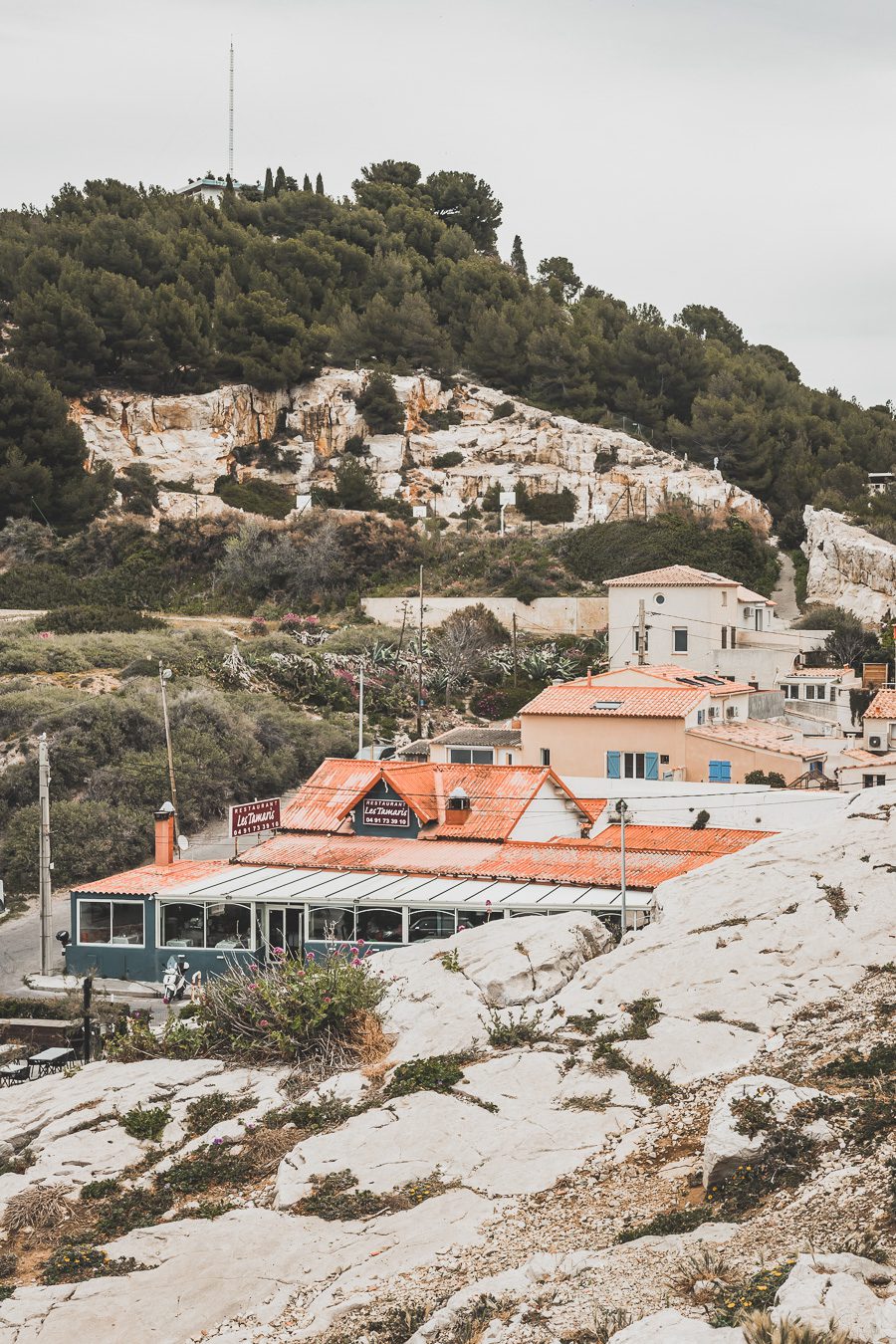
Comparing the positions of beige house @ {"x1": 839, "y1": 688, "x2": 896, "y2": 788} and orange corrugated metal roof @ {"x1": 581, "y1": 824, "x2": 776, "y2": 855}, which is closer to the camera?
orange corrugated metal roof @ {"x1": 581, "y1": 824, "x2": 776, "y2": 855}

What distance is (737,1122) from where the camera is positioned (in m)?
8.16

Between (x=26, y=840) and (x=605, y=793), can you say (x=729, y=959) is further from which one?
(x=26, y=840)

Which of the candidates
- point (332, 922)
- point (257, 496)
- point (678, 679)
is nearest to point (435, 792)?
point (332, 922)

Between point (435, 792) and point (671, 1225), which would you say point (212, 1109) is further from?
point (435, 792)

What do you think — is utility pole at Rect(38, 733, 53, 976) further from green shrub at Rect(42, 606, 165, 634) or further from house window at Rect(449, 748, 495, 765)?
green shrub at Rect(42, 606, 165, 634)

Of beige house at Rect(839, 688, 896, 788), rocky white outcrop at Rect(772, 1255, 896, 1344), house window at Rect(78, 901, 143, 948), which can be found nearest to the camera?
rocky white outcrop at Rect(772, 1255, 896, 1344)

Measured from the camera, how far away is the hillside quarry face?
6962cm

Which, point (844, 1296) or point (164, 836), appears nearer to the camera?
point (844, 1296)

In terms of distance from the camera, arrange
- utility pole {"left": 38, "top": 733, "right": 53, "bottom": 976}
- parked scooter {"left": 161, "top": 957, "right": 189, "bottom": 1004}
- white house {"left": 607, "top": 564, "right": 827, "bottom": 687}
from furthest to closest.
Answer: white house {"left": 607, "top": 564, "right": 827, "bottom": 687}
utility pole {"left": 38, "top": 733, "right": 53, "bottom": 976}
parked scooter {"left": 161, "top": 957, "right": 189, "bottom": 1004}

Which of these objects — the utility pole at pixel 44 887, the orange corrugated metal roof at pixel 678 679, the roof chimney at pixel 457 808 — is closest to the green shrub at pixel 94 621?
the orange corrugated metal roof at pixel 678 679

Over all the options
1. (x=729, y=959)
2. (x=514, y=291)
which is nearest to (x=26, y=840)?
(x=729, y=959)

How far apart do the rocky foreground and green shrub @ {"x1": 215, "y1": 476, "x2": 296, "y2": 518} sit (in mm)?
57096

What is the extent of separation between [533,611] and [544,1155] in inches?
1927

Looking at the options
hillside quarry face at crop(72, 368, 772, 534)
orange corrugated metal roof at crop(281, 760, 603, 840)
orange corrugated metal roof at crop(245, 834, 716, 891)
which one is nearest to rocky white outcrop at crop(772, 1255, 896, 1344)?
orange corrugated metal roof at crop(245, 834, 716, 891)
